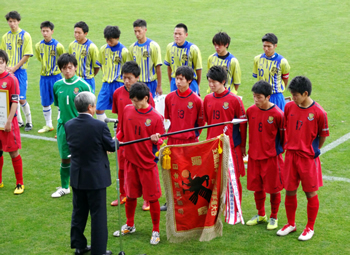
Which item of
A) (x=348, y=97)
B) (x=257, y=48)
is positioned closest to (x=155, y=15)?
(x=257, y=48)

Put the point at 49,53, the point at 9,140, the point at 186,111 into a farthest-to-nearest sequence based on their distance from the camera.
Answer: the point at 49,53 < the point at 9,140 < the point at 186,111

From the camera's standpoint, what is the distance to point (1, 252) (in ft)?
17.4

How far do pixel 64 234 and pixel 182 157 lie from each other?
1782mm

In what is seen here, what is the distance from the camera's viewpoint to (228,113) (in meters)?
5.79

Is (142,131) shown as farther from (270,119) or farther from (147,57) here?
(147,57)

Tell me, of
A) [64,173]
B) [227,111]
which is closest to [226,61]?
[227,111]

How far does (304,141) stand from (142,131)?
1.85 meters

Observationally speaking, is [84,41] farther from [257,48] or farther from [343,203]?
[257,48]

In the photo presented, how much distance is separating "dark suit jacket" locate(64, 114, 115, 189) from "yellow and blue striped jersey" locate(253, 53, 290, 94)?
3.70m

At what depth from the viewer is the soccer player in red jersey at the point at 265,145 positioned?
5.52 meters

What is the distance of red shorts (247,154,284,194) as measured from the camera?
562 cm

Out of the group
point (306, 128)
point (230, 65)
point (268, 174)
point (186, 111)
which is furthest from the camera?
point (230, 65)

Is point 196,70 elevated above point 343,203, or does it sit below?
above

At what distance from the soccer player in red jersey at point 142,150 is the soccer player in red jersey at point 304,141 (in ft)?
A: 4.92
